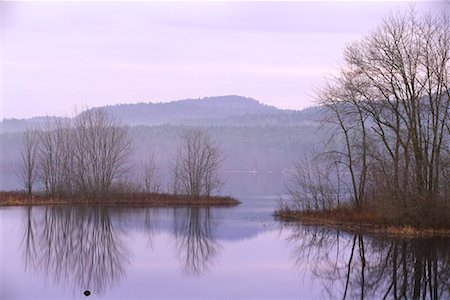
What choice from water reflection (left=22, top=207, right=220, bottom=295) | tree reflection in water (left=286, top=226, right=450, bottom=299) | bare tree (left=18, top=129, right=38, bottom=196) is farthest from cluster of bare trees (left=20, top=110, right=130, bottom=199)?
tree reflection in water (left=286, top=226, right=450, bottom=299)

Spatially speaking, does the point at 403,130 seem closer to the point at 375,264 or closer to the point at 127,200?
the point at 375,264

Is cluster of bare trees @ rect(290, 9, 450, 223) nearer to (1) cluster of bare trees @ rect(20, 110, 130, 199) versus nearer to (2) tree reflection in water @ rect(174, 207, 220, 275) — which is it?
(2) tree reflection in water @ rect(174, 207, 220, 275)

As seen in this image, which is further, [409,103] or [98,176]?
[98,176]

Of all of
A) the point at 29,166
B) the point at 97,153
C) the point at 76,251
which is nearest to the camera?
the point at 76,251

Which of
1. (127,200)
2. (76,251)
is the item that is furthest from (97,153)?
Answer: (76,251)

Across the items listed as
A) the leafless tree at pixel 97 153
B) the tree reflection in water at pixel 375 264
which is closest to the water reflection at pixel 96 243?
the tree reflection in water at pixel 375 264

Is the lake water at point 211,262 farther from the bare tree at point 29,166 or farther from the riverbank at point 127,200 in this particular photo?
the bare tree at point 29,166

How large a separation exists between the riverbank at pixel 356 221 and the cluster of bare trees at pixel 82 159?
17614 mm

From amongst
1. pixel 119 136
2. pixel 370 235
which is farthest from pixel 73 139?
pixel 370 235

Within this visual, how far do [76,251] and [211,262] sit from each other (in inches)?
176

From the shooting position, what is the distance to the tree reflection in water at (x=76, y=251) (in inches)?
637

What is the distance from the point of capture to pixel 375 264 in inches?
711

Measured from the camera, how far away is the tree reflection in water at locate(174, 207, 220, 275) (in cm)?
1888

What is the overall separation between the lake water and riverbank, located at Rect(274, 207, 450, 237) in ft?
4.10
